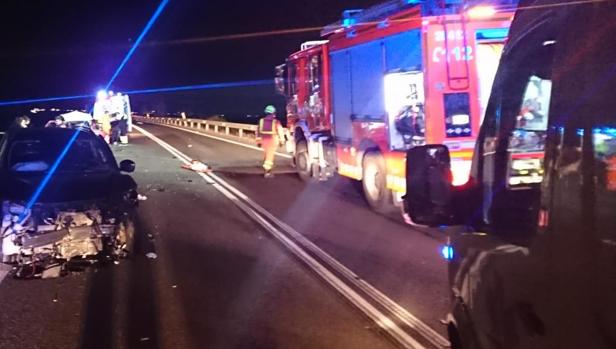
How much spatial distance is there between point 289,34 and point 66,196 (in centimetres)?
5901

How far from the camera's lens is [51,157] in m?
9.02

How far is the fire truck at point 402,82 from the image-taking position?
9.63 m

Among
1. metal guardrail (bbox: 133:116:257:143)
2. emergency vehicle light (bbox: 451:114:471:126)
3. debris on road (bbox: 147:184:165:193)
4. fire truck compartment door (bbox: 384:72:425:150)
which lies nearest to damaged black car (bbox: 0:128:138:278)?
fire truck compartment door (bbox: 384:72:425:150)

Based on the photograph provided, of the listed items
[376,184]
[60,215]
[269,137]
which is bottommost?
[376,184]

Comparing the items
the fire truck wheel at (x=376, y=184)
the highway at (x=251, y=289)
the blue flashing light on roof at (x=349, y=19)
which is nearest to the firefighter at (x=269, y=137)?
the blue flashing light on roof at (x=349, y=19)

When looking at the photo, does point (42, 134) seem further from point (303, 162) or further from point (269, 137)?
point (269, 137)

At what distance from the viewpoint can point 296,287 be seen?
23.1 ft

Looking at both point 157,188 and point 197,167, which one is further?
point 197,167

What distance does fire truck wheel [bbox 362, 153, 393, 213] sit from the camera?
37.6ft

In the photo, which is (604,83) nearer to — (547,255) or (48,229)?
(547,255)

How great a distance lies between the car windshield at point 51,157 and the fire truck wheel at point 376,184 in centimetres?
433

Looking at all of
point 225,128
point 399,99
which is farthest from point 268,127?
point 225,128

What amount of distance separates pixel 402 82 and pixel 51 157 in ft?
16.5

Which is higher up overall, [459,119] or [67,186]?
[459,119]
